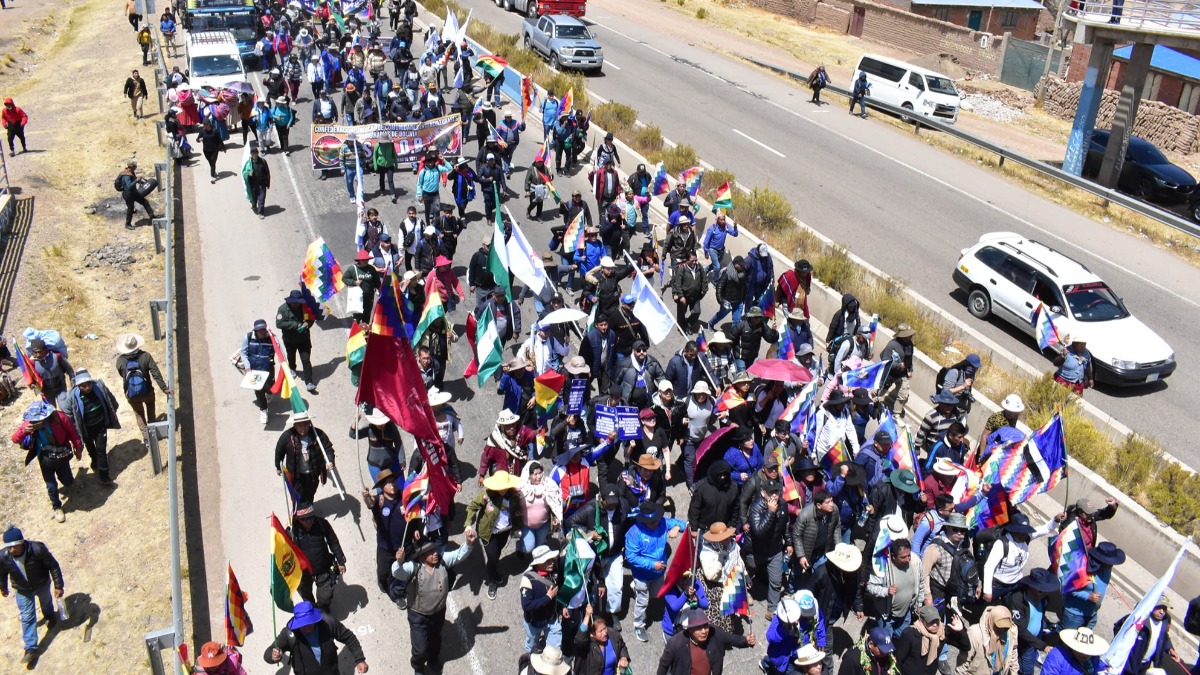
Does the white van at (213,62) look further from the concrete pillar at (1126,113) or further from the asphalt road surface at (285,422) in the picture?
the concrete pillar at (1126,113)

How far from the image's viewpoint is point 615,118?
88.1 feet

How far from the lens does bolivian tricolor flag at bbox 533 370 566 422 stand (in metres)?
11.4

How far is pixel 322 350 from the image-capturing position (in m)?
15.6

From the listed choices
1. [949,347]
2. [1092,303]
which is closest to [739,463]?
[949,347]

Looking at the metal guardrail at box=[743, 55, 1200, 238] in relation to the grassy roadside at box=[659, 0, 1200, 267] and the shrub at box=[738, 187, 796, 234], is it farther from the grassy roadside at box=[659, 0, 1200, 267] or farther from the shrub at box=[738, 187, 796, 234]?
the shrub at box=[738, 187, 796, 234]

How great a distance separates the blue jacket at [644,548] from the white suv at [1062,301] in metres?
10.4

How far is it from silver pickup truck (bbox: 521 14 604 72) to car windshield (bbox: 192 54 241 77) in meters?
10.9

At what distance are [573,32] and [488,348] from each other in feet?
79.3

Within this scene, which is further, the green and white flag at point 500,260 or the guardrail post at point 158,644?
the green and white flag at point 500,260

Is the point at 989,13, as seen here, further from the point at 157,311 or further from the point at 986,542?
the point at 986,542

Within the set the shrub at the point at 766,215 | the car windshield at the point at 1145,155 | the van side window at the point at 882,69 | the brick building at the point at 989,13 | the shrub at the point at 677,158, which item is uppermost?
the brick building at the point at 989,13

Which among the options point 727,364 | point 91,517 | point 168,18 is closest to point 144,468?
point 91,517

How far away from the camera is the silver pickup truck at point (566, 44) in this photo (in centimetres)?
3338

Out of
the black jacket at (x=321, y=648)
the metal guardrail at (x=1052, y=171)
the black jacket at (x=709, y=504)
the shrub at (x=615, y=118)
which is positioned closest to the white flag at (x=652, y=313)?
the black jacket at (x=709, y=504)
